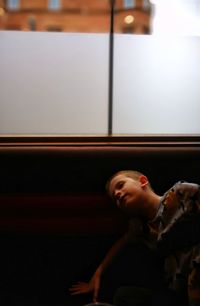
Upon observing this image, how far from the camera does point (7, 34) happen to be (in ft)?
6.63

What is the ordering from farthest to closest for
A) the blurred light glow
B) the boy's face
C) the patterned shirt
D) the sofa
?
the blurred light glow → the sofa → the boy's face → the patterned shirt

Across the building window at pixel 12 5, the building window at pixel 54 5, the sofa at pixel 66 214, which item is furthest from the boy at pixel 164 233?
the building window at pixel 12 5

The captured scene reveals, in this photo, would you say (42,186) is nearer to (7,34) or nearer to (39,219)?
(39,219)

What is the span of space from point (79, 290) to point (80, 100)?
108 cm

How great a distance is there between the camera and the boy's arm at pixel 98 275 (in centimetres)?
187

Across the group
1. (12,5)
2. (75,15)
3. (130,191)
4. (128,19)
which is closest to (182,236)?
(130,191)

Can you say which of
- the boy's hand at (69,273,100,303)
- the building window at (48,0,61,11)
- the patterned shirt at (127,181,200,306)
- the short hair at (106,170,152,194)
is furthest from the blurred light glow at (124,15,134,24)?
the boy's hand at (69,273,100,303)

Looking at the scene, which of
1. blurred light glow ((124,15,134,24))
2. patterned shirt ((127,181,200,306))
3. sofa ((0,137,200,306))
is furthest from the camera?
blurred light glow ((124,15,134,24))

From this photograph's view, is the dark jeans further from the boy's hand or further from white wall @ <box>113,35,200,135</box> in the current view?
white wall @ <box>113,35,200,135</box>

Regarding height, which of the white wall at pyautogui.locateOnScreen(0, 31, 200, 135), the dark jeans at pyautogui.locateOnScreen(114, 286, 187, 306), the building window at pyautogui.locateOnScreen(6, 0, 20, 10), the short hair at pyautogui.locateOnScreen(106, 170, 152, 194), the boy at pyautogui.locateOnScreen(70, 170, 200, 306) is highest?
the building window at pyautogui.locateOnScreen(6, 0, 20, 10)

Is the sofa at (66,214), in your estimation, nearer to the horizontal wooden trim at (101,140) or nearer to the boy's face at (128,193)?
the horizontal wooden trim at (101,140)

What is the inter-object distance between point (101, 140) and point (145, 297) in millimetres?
883

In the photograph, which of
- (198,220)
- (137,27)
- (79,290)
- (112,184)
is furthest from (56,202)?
(137,27)

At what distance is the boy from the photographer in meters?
1.65
